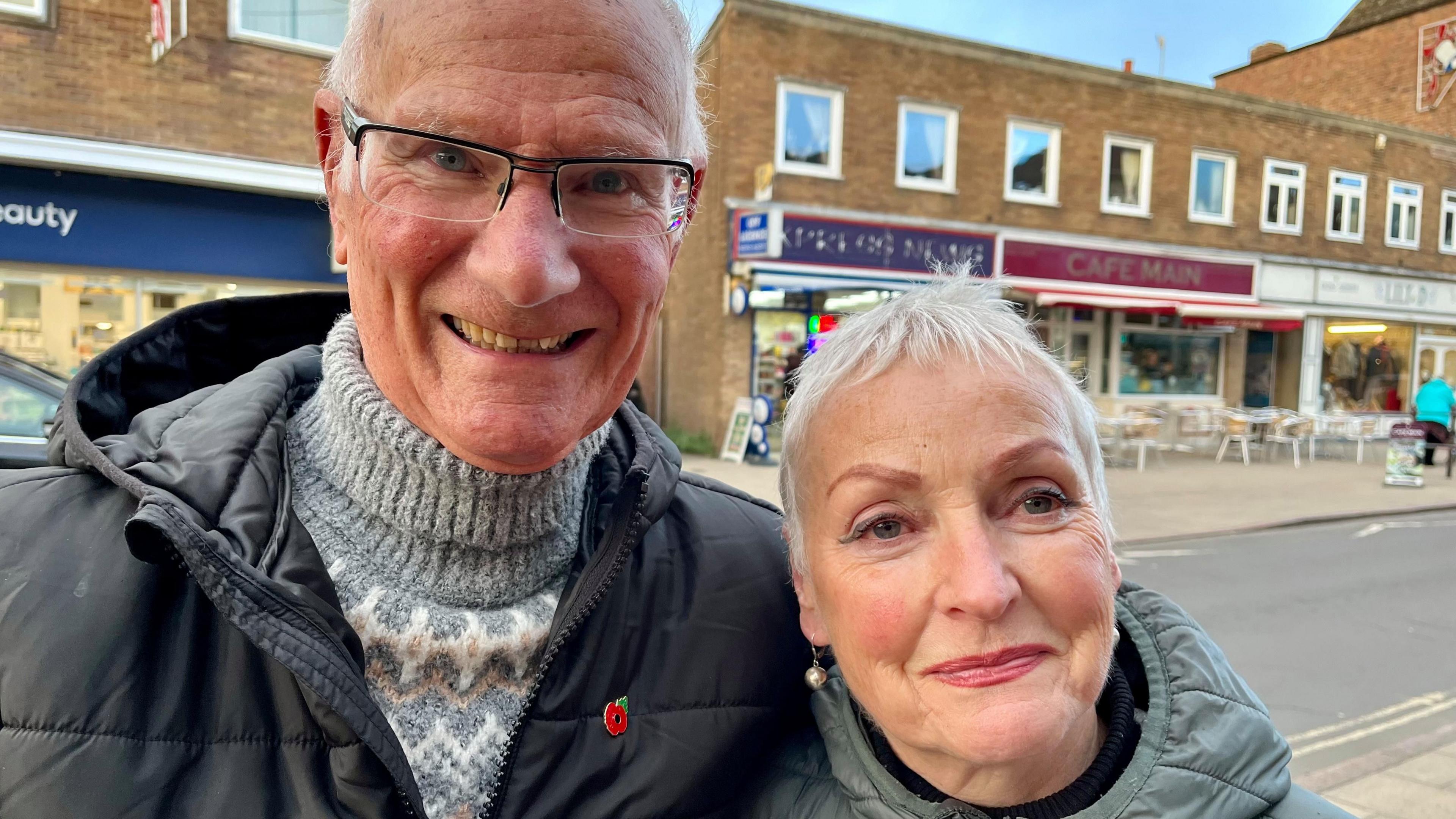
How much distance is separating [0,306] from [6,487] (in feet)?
33.7

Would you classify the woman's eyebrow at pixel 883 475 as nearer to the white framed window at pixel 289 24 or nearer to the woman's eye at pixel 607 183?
the woman's eye at pixel 607 183

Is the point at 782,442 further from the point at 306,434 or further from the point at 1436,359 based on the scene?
the point at 1436,359

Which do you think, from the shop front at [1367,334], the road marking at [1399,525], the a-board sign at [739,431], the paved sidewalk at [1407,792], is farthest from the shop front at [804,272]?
the shop front at [1367,334]

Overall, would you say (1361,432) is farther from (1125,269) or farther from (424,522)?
(424,522)

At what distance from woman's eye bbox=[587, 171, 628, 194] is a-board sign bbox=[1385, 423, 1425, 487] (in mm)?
15160

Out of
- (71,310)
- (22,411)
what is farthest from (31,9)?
(22,411)

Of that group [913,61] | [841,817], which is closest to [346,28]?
[841,817]

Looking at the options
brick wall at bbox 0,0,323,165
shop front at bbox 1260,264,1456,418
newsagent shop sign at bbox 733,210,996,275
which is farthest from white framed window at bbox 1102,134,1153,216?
brick wall at bbox 0,0,323,165

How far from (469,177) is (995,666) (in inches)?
38.7

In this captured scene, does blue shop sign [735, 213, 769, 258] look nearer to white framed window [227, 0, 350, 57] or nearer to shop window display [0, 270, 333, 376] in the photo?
white framed window [227, 0, 350, 57]

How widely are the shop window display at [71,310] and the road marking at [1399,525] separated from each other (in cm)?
1211

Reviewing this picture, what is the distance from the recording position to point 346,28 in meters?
1.17

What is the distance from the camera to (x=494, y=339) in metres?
1.13

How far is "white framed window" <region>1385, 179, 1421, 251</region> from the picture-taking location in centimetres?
1989
